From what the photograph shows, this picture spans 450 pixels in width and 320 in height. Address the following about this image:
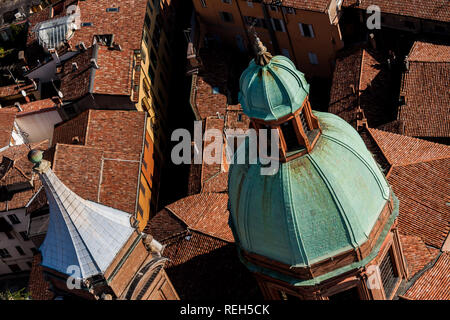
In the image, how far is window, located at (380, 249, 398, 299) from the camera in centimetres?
4250

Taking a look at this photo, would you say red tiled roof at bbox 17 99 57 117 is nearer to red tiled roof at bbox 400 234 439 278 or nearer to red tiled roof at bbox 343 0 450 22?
red tiled roof at bbox 343 0 450 22

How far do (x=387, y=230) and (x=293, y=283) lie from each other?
4671 millimetres

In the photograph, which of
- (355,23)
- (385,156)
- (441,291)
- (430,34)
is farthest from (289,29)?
(441,291)

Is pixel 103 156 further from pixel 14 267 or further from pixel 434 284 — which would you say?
pixel 434 284

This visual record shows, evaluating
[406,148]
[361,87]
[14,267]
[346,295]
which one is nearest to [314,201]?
[346,295]

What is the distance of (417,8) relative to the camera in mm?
59031

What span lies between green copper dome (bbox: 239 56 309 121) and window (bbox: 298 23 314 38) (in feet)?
81.2

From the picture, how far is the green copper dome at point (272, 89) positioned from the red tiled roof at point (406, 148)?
1575 centimetres

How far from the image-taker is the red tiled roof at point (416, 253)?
45750 millimetres

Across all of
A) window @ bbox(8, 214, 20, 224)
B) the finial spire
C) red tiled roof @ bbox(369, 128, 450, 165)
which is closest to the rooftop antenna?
the finial spire

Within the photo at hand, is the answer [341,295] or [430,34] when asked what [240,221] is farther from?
[430,34]

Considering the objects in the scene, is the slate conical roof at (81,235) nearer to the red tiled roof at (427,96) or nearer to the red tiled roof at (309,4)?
the red tiled roof at (427,96)

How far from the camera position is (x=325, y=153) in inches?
1513

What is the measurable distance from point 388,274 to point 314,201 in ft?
23.5
